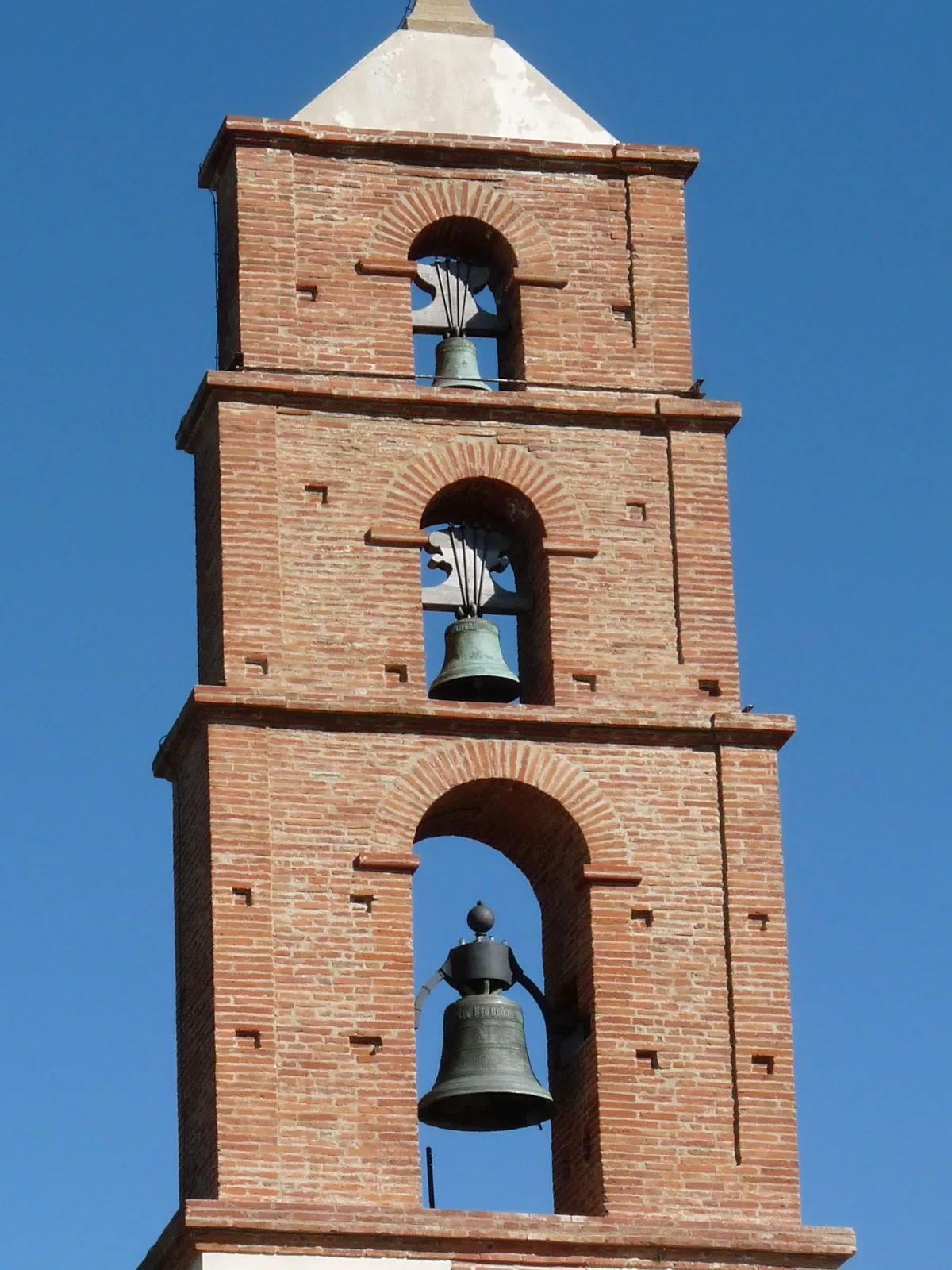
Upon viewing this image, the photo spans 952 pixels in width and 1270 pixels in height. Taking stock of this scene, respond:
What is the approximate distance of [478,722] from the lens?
1128 inches

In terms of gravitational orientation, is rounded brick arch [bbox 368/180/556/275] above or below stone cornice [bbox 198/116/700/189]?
below

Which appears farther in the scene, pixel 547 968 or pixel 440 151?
pixel 440 151

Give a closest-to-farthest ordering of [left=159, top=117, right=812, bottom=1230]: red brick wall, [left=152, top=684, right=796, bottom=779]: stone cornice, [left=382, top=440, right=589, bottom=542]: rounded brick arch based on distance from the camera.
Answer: [left=159, top=117, right=812, bottom=1230]: red brick wall
[left=152, top=684, right=796, bottom=779]: stone cornice
[left=382, top=440, right=589, bottom=542]: rounded brick arch

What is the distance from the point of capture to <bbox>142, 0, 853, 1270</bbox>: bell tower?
27.3m

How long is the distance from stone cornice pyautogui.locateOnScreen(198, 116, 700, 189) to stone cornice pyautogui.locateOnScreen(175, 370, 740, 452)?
1.80 meters

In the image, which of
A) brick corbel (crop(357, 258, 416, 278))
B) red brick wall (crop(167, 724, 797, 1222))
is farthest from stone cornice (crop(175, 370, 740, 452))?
red brick wall (crop(167, 724, 797, 1222))

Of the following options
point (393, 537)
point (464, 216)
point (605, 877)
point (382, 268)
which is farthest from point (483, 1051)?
point (464, 216)

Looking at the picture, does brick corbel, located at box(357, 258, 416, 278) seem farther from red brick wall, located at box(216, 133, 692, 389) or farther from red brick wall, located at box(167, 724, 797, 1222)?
red brick wall, located at box(167, 724, 797, 1222)

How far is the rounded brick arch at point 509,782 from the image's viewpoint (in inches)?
1115

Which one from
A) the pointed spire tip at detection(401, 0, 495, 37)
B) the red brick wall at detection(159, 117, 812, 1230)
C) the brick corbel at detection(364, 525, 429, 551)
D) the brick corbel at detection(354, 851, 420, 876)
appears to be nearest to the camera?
the red brick wall at detection(159, 117, 812, 1230)

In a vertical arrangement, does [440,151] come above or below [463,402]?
above

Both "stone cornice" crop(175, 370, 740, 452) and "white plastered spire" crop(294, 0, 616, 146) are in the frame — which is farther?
"white plastered spire" crop(294, 0, 616, 146)

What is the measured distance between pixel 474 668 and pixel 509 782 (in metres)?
1.04

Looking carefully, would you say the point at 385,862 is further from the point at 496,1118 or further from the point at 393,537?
the point at 393,537
